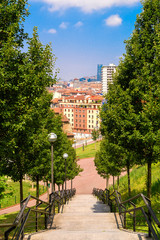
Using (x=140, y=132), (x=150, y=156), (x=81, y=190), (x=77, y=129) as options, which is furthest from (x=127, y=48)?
(x=77, y=129)

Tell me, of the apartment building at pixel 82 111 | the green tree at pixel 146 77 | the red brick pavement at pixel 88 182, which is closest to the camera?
the green tree at pixel 146 77

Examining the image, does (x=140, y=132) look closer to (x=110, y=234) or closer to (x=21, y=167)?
(x=110, y=234)

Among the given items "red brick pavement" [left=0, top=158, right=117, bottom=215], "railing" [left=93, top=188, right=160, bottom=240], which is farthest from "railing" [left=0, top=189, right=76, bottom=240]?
"red brick pavement" [left=0, top=158, right=117, bottom=215]

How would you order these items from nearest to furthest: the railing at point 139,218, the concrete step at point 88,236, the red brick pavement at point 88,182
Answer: the railing at point 139,218 → the concrete step at point 88,236 → the red brick pavement at point 88,182

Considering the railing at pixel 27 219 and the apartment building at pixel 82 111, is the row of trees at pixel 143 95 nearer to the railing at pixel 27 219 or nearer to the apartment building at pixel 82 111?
the railing at pixel 27 219

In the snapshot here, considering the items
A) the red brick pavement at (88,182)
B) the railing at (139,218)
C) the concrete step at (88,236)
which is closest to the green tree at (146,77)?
the railing at (139,218)

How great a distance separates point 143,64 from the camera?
34.6 ft

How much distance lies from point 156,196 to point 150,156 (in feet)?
13.7

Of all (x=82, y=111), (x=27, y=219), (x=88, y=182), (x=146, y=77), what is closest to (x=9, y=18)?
(x=146, y=77)

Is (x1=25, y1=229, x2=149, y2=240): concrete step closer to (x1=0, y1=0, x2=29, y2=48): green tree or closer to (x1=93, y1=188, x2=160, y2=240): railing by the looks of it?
(x1=93, y1=188, x2=160, y2=240): railing

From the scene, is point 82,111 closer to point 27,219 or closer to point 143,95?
point 27,219

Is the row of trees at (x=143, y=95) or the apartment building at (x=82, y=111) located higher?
the apartment building at (x=82, y=111)

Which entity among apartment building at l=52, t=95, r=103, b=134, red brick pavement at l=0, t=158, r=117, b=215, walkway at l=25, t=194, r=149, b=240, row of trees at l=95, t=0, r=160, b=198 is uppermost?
apartment building at l=52, t=95, r=103, b=134

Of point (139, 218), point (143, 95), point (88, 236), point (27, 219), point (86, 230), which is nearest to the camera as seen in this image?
point (88, 236)
